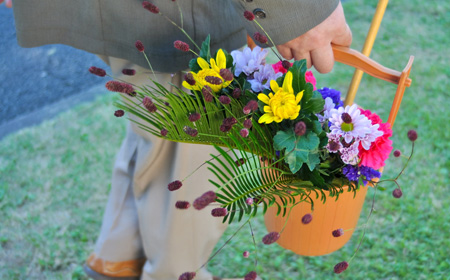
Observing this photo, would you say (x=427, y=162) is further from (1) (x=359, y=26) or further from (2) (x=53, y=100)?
(2) (x=53, y=100)

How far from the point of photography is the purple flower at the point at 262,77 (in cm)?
106

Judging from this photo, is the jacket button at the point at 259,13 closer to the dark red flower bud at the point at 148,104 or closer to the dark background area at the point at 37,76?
the dark red flower bud at the point at 148,104

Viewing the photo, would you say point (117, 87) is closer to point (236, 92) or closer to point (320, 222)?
point (236, 92)

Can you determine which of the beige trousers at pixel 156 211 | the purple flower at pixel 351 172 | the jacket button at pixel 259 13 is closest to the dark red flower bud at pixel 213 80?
the jacket button at pixel 259 13

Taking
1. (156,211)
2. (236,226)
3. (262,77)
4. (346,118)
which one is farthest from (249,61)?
(236,226)

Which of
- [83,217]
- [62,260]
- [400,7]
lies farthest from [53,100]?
[400,7]

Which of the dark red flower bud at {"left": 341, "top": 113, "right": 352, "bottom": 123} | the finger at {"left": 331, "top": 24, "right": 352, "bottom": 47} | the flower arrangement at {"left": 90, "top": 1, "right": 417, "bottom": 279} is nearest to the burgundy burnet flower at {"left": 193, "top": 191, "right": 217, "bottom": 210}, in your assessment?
the flower arrangement at {"left": 90, "top": 1, "right": 417, "bottom": 279}

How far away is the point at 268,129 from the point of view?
1023mm

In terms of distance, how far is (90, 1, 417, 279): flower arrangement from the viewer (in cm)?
95

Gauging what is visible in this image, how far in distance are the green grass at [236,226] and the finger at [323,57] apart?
0.96 meters

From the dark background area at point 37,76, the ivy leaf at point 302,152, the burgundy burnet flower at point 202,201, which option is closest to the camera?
the burgundy burnet flower at point 202,201

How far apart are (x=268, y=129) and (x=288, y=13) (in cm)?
27

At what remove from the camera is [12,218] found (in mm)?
2184

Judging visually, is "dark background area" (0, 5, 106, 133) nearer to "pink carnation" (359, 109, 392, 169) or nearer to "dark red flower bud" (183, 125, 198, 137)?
"dark red flower bud" (183, 125, 198, 137)
